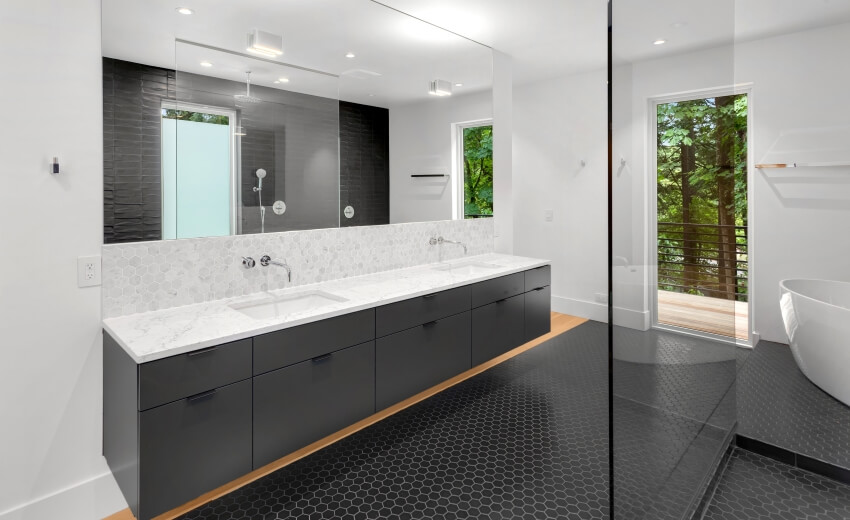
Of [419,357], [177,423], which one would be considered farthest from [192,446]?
[419,357]

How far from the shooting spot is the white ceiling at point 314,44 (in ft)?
6.67

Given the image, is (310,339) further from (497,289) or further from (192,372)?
(497,289)

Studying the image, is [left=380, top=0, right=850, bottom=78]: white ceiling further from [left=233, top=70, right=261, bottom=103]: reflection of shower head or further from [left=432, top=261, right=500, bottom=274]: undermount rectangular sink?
[left=432, top=261, right=500, bottom=274]: undermount rectangular sink

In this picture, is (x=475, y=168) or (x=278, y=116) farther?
(x=475, y=168)

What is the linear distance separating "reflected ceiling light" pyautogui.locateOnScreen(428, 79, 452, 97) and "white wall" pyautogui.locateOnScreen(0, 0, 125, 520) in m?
2.18

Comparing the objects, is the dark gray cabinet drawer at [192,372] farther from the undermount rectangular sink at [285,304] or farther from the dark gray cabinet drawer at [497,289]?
the dark gray cabinet drawer at [497,289]

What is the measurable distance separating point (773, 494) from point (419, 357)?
68.3 inches

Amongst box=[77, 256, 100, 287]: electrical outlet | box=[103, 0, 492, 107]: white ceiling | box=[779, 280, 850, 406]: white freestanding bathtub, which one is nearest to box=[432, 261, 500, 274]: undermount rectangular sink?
box=[103, 0, 492, 107]: white ceiling

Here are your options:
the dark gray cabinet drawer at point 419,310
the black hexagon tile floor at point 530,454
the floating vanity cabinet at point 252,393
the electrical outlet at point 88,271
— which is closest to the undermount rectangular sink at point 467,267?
the dark gray cabinet drawer at point 419,310

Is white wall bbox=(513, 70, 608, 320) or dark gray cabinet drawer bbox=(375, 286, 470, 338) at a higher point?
white wall bbox=(513, 70, 608, 320)

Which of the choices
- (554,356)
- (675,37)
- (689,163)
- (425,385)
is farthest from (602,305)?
(675,37)

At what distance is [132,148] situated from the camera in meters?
1.99

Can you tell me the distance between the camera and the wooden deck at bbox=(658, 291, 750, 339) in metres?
1.56

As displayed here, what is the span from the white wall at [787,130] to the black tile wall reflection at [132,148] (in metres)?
2.08
